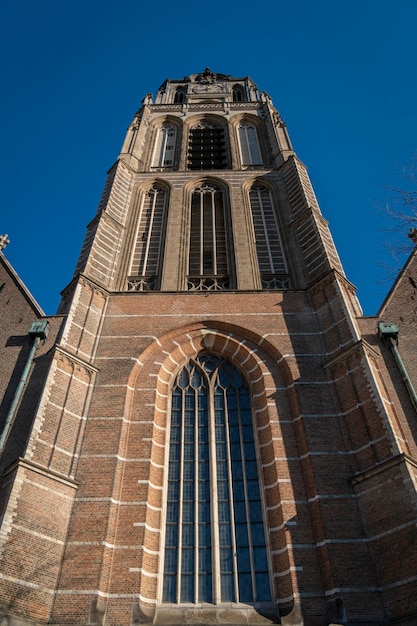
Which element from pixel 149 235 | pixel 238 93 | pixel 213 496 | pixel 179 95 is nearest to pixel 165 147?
pixel 149 235

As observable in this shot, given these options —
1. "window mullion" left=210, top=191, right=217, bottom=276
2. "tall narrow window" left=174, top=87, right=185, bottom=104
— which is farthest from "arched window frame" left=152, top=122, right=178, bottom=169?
"tall narrow window" left=174, top=87, right=185, bottom=104

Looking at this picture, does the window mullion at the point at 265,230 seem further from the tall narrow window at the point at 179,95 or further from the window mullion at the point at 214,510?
the tall narrow window at the point at 179,95

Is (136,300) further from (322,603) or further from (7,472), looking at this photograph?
(322,603)

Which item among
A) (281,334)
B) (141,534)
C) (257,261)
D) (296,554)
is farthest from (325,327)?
(141,534)

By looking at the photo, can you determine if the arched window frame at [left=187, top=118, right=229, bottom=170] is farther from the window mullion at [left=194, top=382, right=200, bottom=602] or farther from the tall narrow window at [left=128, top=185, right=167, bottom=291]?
the window mullion at [left=194, top=382, right=200, bottom=602]

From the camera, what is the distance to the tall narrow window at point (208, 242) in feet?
57.9

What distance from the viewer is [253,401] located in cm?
1304

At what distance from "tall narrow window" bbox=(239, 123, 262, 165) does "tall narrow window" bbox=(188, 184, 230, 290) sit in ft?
12.8

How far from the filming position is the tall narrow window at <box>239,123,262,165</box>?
84.8ft

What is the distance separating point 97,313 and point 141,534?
672cm

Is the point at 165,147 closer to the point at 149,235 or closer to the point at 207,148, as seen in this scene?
the point at 207,148

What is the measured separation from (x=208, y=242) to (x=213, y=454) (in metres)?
9.62

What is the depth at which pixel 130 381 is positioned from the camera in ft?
43.1

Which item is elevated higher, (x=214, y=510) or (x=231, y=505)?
(x=231, y=505)
